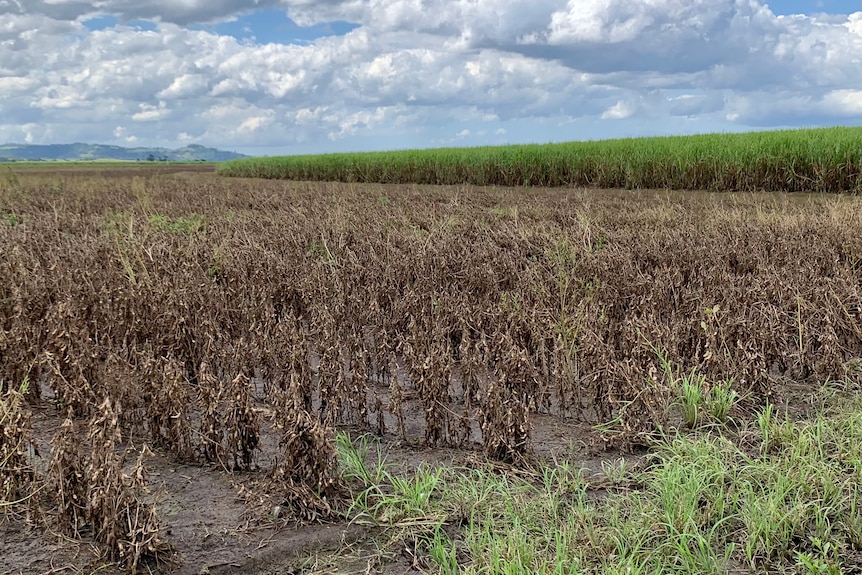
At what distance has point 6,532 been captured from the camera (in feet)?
9.80

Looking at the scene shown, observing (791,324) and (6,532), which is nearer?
(6,532)

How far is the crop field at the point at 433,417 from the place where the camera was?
2820 millimetres

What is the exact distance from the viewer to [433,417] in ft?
12.1

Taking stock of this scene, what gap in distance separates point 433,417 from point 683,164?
47.6 ft

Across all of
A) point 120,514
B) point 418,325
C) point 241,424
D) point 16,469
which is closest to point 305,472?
point 241,424

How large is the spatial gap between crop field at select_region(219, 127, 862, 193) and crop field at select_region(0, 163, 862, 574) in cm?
850

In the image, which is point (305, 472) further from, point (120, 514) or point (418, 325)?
point (418, 325)

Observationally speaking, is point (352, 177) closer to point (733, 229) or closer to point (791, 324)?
point (733, 229)

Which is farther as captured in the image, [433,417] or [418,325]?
[418,325]

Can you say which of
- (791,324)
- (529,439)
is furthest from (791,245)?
(529,439)

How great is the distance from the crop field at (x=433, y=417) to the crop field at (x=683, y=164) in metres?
8.50

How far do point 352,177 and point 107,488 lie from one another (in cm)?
2660

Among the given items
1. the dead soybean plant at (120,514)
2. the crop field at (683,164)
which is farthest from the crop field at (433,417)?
the crop field at (683,164)

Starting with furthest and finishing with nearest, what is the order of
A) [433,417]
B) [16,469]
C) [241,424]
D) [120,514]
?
1. [433,417]
2. [241,424]
3. [16,469]
4. [120,514]
